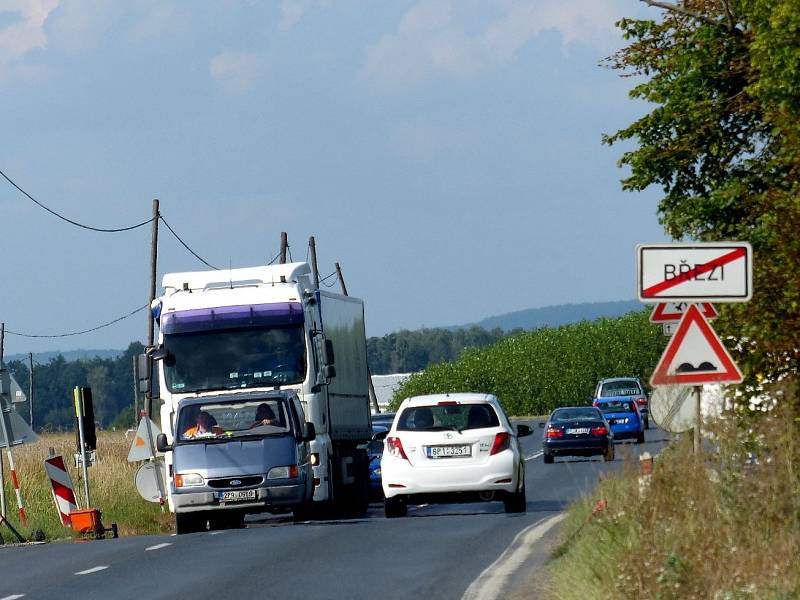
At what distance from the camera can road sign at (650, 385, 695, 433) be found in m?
16.4

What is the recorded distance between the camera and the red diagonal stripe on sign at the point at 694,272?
524 inches

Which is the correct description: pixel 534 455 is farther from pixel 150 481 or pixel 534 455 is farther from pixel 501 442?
pixel 501 442

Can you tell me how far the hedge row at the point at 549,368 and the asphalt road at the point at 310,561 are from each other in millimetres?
65523

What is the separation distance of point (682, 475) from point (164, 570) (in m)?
6.23

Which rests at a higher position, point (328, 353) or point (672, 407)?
point (328, 353)

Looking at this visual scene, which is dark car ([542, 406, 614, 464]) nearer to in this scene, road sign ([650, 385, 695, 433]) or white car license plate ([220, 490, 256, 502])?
white car license plate ([220, 490, 256, 502])

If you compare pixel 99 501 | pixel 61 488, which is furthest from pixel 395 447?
pixel 99 501

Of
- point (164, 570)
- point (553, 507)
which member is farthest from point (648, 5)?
point (164, 570)

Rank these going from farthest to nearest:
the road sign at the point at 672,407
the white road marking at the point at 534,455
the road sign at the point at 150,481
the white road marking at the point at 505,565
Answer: the white road marking at the point at 534,455, the road sign at the point at 150,481, the road sign at the point at 672,407, the white road marking at the point at 505,565

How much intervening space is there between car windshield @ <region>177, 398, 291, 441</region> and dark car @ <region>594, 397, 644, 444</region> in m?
27.3

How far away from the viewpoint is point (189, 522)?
932 inches

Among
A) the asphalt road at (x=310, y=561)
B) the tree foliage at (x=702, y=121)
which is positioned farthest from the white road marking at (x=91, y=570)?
the tree foliage at (x=702, y=121)

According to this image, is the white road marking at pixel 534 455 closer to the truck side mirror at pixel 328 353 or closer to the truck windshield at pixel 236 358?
the truck side mirror at pixel 328 353

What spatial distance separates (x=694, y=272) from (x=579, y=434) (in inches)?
1063
